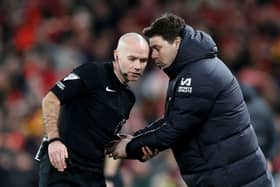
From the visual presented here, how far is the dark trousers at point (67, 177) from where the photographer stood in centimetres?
718

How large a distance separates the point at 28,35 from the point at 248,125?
7.89m

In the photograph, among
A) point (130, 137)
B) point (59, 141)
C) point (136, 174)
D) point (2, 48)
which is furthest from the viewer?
point (2, 48)

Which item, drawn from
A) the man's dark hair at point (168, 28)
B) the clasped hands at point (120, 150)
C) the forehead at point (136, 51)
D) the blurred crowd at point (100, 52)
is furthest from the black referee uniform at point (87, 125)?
the blurred crowd at point (100, 52)

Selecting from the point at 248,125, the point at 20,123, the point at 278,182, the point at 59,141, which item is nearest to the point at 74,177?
the point at 59,141

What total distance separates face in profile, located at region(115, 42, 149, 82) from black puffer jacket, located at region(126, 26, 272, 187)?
252mm

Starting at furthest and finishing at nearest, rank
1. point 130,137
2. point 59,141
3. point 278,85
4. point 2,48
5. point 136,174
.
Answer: point 2,48
point 278,85
point 136,174
point 130,137
point 59,141

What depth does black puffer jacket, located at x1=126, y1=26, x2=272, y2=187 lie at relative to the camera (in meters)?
7.16

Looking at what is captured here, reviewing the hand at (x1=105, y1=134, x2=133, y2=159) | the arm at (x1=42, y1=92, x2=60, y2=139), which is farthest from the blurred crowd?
the arm at (x1=42, y1=92, x2=60, y2=139)

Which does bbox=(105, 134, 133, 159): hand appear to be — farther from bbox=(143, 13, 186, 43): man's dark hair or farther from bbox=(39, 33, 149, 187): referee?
bbox=(143, 13, 186, 43): man's dark hair

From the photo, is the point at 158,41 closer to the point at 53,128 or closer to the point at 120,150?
the point at 120,150

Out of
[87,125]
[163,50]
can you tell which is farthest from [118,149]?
[163,50]

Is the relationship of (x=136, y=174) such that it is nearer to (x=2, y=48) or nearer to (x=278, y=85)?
(x=278, y=85)

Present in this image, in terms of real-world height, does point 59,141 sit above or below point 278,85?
above

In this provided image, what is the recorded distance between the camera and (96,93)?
284 inches
